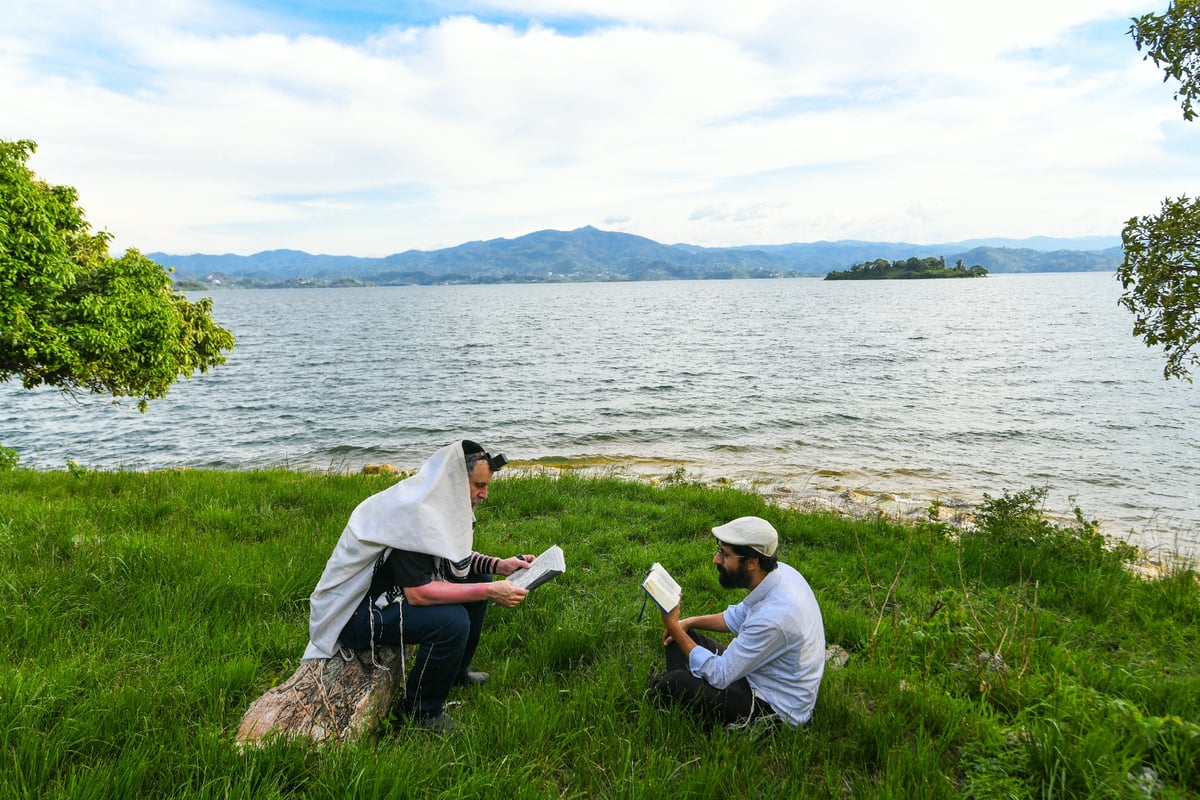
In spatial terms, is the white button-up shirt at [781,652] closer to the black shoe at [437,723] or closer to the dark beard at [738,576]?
the dark beard at [738,576]

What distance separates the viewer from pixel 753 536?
400 cm

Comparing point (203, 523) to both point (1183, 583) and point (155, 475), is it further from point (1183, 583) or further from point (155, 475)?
point (1183, 583)

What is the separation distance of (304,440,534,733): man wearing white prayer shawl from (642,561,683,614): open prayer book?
3.10 ft

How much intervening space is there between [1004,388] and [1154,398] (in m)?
6.13

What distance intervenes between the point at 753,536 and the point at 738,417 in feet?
74.6

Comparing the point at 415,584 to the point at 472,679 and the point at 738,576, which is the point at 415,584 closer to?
the point at 472,679

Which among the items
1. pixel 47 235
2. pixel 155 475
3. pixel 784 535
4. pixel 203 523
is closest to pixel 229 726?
pixel 203 523

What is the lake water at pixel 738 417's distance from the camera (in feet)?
58.8

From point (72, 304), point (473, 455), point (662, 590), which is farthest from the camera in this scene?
point (72, 304)

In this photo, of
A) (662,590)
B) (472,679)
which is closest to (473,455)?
(662,590)

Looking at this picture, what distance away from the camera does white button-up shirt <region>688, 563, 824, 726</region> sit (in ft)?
12.7

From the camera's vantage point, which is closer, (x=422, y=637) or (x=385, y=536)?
(x=385, y=536)

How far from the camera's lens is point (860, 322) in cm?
7562

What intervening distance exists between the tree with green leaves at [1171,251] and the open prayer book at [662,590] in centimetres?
576
